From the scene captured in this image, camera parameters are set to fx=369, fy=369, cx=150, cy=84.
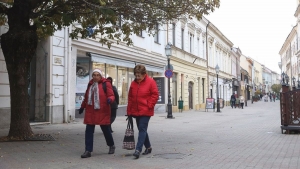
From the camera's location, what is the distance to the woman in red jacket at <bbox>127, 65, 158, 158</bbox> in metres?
6.97

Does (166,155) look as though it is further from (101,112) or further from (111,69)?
(111,69)

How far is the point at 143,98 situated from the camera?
23.0 ft

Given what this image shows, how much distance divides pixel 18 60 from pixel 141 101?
12.7 feet

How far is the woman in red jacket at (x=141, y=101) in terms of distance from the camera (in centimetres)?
697

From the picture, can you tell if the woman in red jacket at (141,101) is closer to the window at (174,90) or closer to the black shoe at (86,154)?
the black shoe at (86,154)

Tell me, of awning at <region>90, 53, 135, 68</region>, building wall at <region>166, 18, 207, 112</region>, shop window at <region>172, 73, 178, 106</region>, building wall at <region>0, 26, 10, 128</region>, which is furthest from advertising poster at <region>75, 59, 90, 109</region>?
shop window at <region>172, 73, 178, 106</region>

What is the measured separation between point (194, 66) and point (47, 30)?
23.4 metres

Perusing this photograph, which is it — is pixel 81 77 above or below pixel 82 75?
below

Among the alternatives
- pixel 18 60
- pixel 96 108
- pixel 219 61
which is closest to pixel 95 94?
pixel 96 108

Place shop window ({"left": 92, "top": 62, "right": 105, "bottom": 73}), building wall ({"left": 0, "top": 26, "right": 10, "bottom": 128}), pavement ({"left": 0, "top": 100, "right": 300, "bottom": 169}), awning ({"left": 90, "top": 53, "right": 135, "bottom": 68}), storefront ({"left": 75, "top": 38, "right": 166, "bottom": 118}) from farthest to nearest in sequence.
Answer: shop window ({"left": 92, "top": 62, "right": 105, "bottom": 73}), storefront ({"left": 75, "top": 38, "right": 166, "bottom": 118}), awning ({"left": 90, "top": 53, "right": 135, "bottom": 68}), building wall ({"left": 0, "top": 26, "right": 10, "bottom": 128}), pavement ({"left": 0, "top": 100, "right": 300, "bottom": 169})

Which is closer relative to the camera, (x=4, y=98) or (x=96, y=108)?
(x=96, y=108)

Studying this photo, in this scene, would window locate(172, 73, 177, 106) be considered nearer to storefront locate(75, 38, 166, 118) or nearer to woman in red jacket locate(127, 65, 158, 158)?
storefront locate(75, 38, 166, 118)

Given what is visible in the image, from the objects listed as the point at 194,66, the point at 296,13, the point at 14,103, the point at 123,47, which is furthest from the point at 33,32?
the point at 296,13

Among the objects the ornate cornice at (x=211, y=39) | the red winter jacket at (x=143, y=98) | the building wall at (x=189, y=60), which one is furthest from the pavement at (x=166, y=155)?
the ornate cornice at (x=211, y=39)
